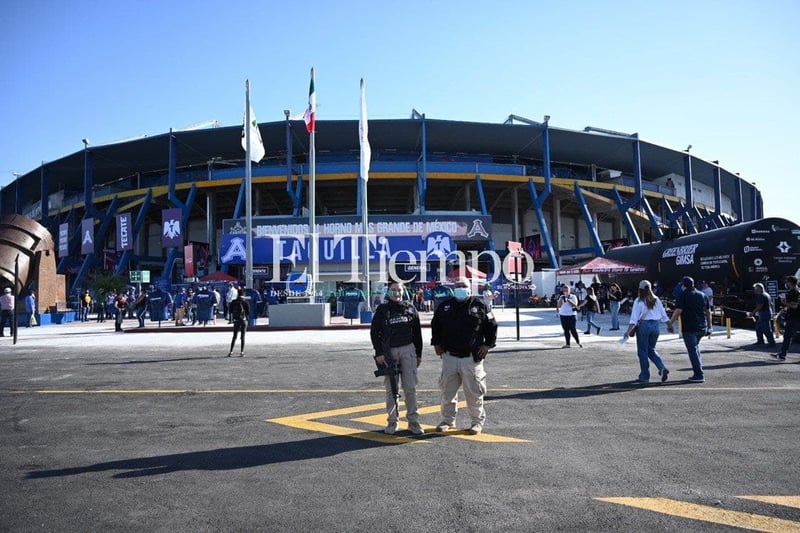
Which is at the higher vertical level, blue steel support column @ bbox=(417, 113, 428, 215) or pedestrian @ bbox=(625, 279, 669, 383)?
blue steel support column @ bbox=(417, 113, 428, 215)

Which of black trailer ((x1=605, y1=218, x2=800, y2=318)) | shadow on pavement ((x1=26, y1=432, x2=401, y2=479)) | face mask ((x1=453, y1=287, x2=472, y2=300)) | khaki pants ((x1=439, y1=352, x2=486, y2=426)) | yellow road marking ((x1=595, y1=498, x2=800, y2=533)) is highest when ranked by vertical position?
black trailer ((x1=605, y1=218, x2=800, y2=318))

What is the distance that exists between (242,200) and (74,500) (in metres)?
42.7

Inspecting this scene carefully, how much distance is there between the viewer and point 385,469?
172 inches

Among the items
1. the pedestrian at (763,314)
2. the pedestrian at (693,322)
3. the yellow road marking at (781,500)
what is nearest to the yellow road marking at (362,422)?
the yellow road marking at (781,500)

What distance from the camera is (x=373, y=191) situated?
50000 mm

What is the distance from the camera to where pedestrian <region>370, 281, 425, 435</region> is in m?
5.61

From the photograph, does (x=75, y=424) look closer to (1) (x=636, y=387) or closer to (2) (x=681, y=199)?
(1) (x=636, y=387)

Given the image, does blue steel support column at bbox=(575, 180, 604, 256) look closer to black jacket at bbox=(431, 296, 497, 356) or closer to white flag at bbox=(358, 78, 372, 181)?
white flag at bbox=(358, 78, 372, 181)

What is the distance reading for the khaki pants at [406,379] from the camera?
555 cm

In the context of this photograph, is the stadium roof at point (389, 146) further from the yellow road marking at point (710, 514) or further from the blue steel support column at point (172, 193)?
the yellow road marking at point (710, 514)

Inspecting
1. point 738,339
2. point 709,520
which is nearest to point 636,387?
point 709,520

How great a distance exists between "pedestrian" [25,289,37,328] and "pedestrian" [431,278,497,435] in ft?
83.0

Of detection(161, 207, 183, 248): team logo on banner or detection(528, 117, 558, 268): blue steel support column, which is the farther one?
detection(528, 117, 558, 268): blue steel support column

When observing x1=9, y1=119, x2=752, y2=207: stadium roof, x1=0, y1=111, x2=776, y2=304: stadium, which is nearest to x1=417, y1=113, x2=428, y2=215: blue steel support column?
x1=0, y1=111, x2=776, y2=304: stadium
